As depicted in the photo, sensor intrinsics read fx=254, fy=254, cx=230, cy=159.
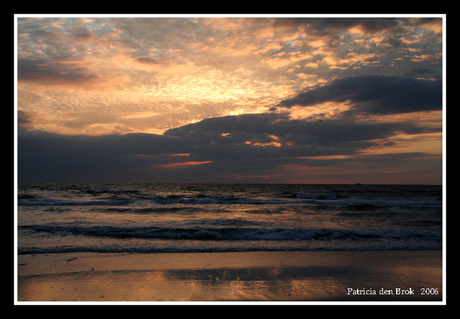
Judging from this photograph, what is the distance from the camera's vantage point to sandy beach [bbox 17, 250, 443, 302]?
604 centimetres

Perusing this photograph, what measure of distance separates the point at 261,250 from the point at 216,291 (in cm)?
402

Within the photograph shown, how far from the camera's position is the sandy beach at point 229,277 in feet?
19.8

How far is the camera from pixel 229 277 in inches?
274

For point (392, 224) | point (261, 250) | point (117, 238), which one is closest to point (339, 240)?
point (261, 250)

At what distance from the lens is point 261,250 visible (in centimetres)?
985
